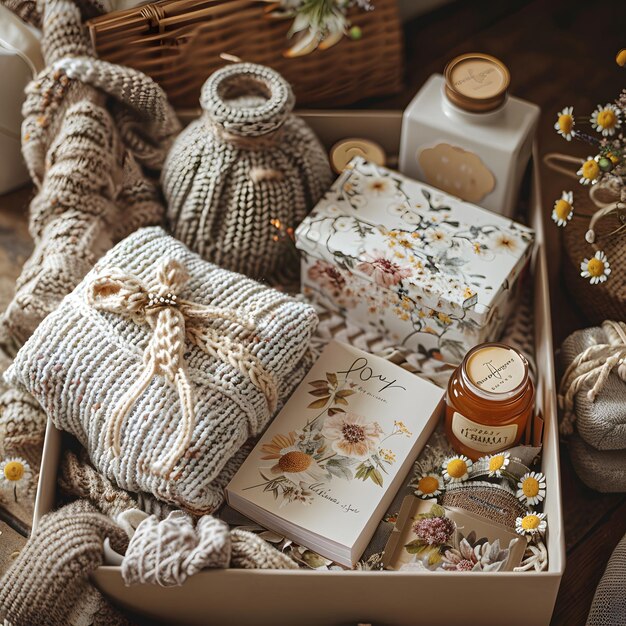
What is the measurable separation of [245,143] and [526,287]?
1.38 ft

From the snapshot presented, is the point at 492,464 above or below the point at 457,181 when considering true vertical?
below

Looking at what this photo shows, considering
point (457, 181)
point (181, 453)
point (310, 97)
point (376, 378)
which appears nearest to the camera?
point (181, 453)

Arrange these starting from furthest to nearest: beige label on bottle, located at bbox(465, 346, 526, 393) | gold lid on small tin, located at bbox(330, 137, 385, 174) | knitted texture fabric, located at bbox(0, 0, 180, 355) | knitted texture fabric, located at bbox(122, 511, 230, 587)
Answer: gold lid on small tin, located at bbox(330, 137, 385, 174) < knitted texture fabric, located at bbox(0, 0, 180, 355) < beige label on bottle, located at bbox(465, 346, 526, 393) < knitted texture fabric, located at bbox(122, 511, 230, 587)

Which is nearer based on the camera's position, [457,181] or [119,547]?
[119,547]

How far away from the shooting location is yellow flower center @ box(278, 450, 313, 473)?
36.1 inches

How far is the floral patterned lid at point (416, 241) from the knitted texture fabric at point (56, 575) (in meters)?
0.43

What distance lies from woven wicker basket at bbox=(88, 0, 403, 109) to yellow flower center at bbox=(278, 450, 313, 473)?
573 millimetres

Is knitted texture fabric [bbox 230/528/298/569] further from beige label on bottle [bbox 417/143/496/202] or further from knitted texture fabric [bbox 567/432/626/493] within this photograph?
beige label on bottle [bbox 417/143/496/202]

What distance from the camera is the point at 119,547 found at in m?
0.85

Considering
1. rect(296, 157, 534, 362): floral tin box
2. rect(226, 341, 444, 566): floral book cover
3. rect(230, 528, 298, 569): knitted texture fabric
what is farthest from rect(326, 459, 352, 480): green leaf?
rect(296, 157, 534, 362): floral tin box

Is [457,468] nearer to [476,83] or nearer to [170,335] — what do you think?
[170,335]

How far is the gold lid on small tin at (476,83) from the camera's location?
1.03m

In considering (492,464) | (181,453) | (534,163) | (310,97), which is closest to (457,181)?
(534,163)

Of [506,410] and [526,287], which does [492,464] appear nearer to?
[506,410]
